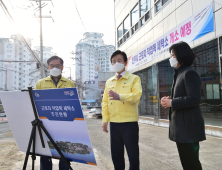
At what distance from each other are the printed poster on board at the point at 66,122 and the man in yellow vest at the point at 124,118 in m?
0.63

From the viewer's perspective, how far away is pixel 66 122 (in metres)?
1.86

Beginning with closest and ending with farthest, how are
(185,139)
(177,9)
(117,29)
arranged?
(185,139) < (177,9) < (117,29)

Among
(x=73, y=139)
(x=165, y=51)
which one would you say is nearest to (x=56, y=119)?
(x=73, y=139)

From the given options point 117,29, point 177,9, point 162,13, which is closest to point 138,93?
point 177,9

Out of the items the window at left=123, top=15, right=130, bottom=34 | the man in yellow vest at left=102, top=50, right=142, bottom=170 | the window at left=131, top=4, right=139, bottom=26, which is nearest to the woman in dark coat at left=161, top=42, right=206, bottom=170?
the man in yellow vest at left=102, top=50, right=142, bottom=170

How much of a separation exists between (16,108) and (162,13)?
30.8 feet

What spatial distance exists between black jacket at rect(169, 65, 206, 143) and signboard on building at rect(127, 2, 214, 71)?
17.8 feet

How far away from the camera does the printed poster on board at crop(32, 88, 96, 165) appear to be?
1784 millimetres

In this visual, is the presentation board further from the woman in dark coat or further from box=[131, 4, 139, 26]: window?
box=[131, 4, 139, 26]: window

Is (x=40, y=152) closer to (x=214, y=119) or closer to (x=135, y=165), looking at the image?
(x=135, y=165)

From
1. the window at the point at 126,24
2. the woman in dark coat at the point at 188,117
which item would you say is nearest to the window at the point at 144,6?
the window at the point at 126,24

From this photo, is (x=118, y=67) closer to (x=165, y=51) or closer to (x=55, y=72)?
(x=55, y=72)

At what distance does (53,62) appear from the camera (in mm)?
2889

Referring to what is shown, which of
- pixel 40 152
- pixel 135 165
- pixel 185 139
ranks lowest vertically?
pixel 135 165
